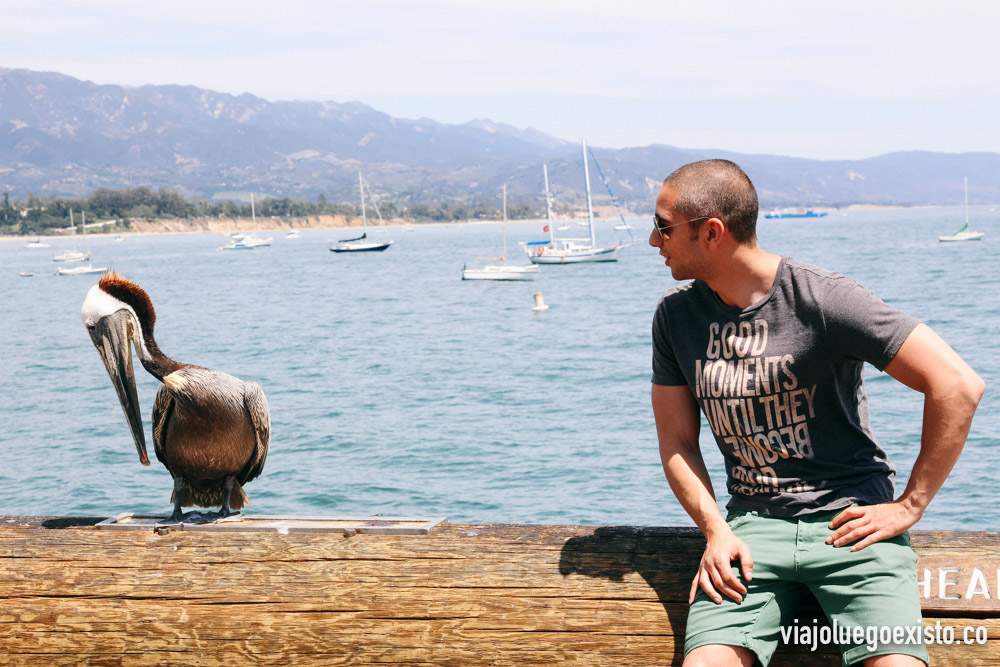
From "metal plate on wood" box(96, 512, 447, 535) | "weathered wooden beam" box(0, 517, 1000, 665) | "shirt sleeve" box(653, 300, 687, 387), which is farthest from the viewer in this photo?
"metal plate on wood" box(96, 512, 447, 535)

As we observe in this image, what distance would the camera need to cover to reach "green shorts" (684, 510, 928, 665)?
7.03 ft

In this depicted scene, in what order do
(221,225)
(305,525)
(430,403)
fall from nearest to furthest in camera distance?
(305,525) < (430,403) < (221,225)

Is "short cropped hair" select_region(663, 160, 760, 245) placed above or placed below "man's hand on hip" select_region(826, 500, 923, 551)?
above

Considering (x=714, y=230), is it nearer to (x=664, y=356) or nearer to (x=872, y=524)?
(x=664, y=356)

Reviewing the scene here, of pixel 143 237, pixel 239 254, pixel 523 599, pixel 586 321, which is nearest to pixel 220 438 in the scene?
pixel 523 599

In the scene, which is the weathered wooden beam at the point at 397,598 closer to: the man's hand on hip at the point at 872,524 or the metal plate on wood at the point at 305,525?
the metal plate on wood at the point at 305,525

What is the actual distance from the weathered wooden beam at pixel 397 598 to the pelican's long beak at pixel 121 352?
3.39ft

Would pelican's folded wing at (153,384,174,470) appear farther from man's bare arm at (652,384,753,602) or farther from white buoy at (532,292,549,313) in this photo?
white buoy at (532,292,549,313)

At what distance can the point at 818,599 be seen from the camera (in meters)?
2.28

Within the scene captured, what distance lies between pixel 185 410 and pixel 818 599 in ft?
8.89

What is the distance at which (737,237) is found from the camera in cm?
235

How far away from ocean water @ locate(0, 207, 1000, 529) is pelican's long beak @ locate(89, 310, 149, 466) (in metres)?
8.82

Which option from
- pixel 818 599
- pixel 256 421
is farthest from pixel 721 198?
pixel 256 421

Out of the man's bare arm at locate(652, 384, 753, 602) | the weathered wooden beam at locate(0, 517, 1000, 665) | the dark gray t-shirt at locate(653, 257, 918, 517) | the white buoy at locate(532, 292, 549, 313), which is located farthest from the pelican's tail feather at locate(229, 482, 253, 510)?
the white buoy at locate(532, 292, 549, 313)
